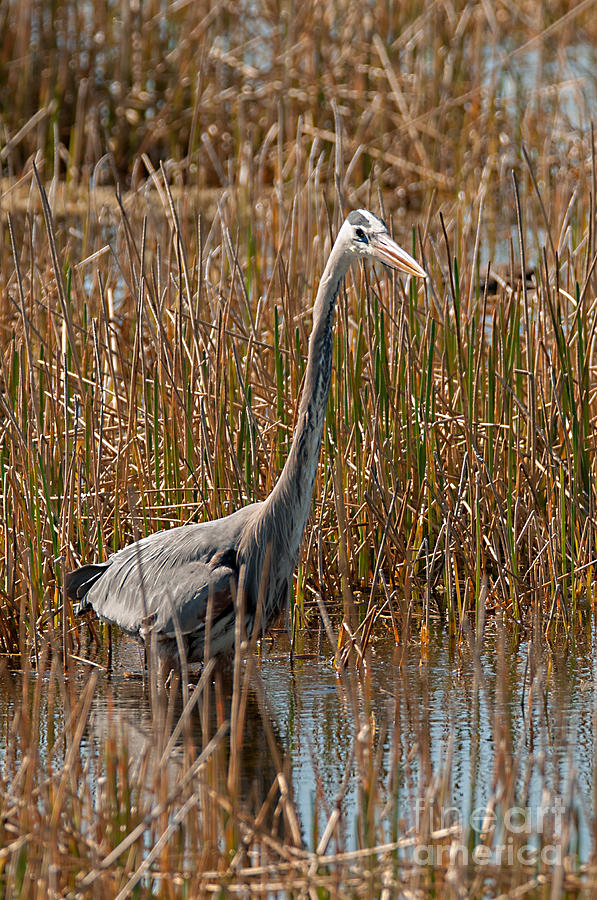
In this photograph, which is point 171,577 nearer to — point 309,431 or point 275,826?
→ point 309,431

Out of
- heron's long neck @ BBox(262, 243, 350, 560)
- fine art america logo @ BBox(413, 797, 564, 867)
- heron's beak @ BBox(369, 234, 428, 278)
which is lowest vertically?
fine art america logo @ BBox(413, 797, 564, 867)

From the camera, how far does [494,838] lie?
2750 millimetres

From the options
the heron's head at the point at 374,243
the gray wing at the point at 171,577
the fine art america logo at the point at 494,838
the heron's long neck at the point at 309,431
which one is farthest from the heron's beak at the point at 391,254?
the fine art america logo at the point at 494,838

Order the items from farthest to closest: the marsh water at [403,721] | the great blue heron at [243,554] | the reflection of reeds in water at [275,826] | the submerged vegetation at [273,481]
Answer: the great blue heron at [243,554] < the marsh water at [403,721] < the submerged vegetation at [273,481] < the reflection of reeds in water at [275,826]

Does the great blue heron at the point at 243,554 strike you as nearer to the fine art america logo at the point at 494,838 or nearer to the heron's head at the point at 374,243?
the heron's head at the point at 374,243

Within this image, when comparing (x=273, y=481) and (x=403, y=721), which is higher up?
(x=273, y=481)

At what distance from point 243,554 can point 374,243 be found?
1.01 meters

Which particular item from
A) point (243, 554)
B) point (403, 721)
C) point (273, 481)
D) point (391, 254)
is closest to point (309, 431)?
point (243, 554)

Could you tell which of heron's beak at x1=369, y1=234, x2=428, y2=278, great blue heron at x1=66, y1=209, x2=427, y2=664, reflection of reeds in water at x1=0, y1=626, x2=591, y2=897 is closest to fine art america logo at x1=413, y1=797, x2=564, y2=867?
reflection of reeds in water at x1=0, y1=626, x2=591, y2=897

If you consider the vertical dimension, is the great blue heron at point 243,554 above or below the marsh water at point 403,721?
above

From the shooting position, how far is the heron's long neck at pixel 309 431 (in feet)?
12.3

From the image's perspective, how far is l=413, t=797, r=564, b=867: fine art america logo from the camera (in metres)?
2.47

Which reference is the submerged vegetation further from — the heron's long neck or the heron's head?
the heron's head

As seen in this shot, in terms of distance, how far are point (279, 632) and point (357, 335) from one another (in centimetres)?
112
